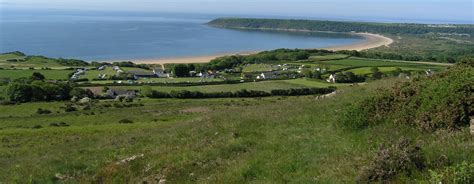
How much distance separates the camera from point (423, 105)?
11047 millimetres

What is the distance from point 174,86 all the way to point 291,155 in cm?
6506

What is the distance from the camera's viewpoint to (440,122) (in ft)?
33.7

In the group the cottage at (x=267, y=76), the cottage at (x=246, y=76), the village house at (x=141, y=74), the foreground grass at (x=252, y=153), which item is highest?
the foreground grass at (x=252, y=153)

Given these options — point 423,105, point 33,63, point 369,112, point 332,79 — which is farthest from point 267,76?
point 423,105

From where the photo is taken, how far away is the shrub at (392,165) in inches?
298

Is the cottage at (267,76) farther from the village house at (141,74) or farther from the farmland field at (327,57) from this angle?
the farmland field at (327,57)

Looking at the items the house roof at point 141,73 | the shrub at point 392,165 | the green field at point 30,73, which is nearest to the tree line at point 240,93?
the house roof at point 141,73

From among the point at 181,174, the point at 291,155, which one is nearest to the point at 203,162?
the point at 181,174

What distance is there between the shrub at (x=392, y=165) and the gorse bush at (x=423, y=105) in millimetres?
2893

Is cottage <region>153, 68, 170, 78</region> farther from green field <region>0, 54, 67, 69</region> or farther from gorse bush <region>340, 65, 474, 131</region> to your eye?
gorse bush <region>340, 65, 474, 131</region>

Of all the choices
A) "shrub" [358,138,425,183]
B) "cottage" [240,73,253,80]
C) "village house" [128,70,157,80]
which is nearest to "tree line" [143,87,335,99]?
"cottage" [240,73,253,80]

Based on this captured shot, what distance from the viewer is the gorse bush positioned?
1024cm

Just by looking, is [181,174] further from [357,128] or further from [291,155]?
[357,128]

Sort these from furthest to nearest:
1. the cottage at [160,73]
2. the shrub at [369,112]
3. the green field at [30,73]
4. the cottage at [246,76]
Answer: the cottage at [160,73], the cottage at [246,76], the green field at [30,73], the shrub at [369,112]
